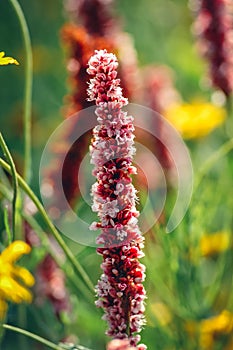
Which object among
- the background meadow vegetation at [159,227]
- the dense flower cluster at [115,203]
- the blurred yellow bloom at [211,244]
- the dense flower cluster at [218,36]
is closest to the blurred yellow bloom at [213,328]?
the background meadow vegetation at [159,227]

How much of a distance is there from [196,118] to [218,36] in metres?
0.53

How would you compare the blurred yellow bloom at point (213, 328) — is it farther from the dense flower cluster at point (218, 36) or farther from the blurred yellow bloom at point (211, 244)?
the dense flower cluster at point (218, 36)

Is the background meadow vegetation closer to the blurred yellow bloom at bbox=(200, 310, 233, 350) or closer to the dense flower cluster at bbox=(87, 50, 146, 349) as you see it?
the blurred yellow bloom at bbox=(200, 310, 233, 350)

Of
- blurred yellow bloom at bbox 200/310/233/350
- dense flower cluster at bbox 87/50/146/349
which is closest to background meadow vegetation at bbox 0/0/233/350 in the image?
blurred yellow bloom at bbox 200/310/233/350

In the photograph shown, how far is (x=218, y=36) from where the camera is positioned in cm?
131

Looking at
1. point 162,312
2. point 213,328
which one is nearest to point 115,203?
point 213,328

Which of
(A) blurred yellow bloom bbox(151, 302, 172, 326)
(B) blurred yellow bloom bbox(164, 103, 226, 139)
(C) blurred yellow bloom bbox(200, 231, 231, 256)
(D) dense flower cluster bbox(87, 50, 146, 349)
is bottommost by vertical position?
(D) dense flower cluster bbox(87, 50, 146, 349)

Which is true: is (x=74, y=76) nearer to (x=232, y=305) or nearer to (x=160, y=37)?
(x=232, y=305)

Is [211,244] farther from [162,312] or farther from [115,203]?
[115,203]

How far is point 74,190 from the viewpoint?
119cm

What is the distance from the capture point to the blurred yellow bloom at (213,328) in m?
1.22

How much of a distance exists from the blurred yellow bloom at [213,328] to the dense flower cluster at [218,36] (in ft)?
1.12

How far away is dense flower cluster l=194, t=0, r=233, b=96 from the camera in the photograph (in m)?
1.31

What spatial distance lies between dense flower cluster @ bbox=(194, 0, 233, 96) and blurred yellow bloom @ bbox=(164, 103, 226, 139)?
0.31 m
